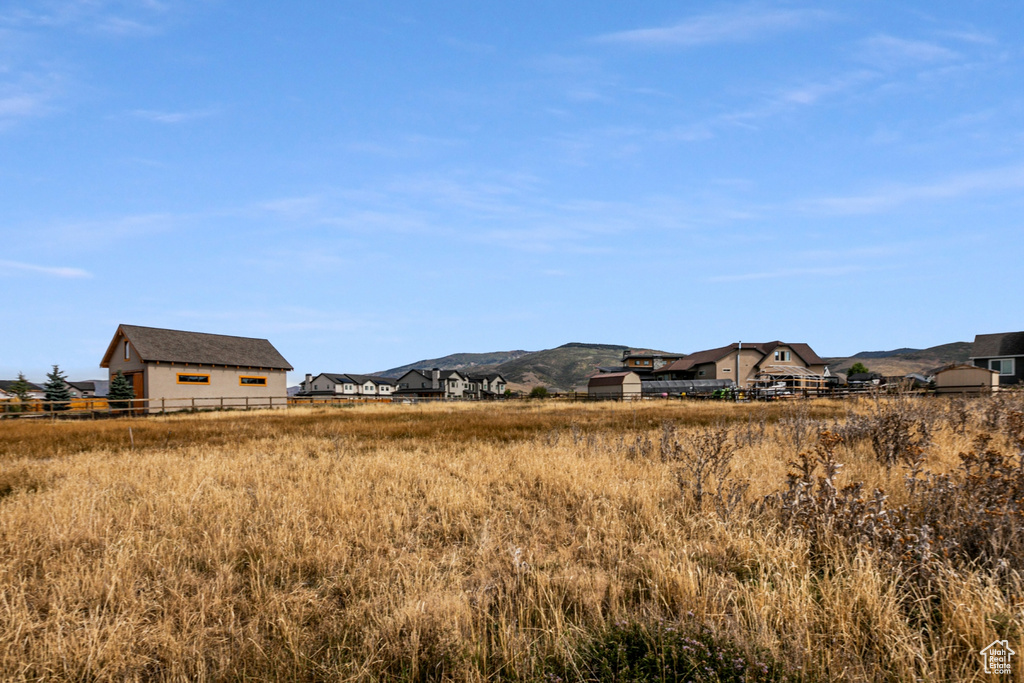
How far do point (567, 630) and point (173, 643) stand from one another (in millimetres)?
2699

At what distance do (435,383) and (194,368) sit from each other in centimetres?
6946

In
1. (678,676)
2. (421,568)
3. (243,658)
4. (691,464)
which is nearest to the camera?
(678,676)

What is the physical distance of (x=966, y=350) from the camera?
198125mm

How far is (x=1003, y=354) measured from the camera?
195 ft

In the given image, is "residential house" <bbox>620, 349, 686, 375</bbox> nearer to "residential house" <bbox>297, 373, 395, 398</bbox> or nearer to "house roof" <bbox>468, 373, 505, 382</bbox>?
"house roof" <bbox>468, 373, 505, 382</bbox>

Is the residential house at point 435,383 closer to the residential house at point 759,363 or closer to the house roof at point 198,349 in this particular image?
the residential house at point 759,363

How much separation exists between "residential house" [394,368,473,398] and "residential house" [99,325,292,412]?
58979mm

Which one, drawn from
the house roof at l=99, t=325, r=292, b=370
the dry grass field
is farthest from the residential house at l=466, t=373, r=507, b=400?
the dry grass field

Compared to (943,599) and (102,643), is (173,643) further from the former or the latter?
(943,599)

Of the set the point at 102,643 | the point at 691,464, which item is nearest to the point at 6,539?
the point at 102,643

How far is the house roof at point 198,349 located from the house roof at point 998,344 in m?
72.6

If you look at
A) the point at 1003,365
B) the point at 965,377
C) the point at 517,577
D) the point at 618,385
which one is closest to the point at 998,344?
the point at 1003,365

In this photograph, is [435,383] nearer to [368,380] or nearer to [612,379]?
[368,380]

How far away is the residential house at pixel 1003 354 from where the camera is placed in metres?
58.4
